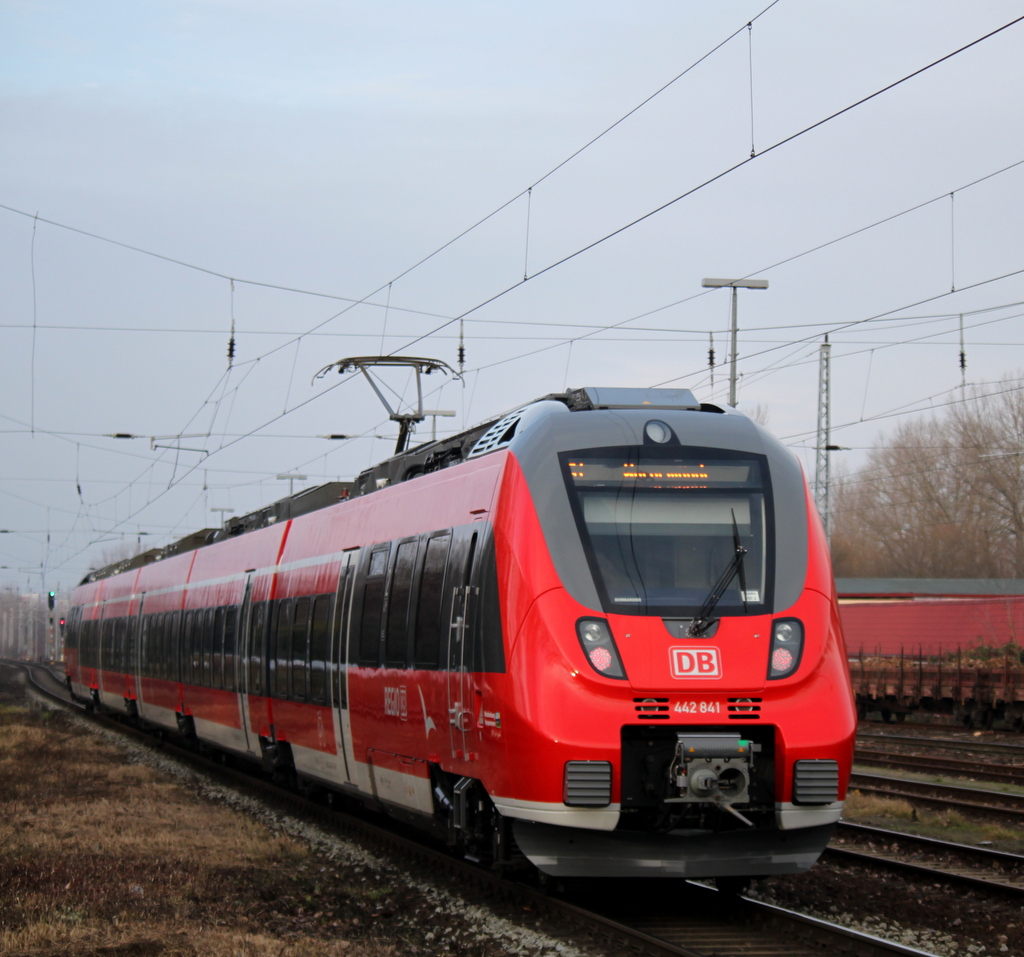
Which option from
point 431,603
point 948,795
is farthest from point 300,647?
point 948,795

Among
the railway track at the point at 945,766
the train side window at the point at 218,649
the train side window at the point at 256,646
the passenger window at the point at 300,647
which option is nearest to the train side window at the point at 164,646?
the train side window at the point at 218,649

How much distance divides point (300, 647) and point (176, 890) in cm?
522

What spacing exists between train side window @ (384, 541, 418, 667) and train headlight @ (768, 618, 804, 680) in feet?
11.6

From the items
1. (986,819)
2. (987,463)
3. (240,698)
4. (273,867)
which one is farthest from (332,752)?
(987,463)

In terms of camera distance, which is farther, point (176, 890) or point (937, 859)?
point (937, 859)

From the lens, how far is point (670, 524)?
859 centimetres

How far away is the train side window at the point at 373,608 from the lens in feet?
38.1

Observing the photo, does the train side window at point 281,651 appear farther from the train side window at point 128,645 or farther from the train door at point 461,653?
the train side window at point 128,645

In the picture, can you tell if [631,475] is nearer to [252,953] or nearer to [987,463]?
[252,953]

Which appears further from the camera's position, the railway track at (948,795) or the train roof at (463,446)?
the railway track at (948,795)

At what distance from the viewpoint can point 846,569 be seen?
7381 cm

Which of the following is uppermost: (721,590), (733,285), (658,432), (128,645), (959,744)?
(733,285)

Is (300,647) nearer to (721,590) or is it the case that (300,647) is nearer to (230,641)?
(230,641)

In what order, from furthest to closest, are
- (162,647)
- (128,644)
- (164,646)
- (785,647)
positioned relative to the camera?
(128,644) < (162,647) < (164,646) < (785,647)
